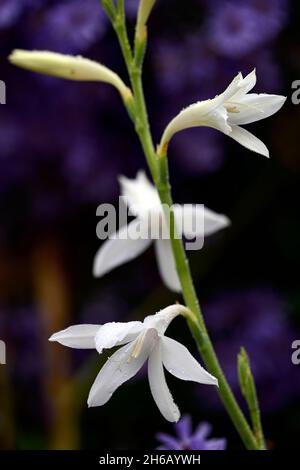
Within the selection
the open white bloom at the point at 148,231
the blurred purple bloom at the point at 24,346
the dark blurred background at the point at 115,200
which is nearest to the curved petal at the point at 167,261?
the open white bloom at the point at 148,231

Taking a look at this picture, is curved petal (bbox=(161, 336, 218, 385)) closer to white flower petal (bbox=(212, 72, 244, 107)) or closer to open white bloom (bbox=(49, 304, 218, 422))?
open white bloom (bbox=(49, 304, 218, 422))

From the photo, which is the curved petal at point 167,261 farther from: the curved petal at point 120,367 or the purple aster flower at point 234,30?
the purple aster flower at point 234,30

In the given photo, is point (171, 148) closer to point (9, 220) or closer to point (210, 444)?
point (9, 220)

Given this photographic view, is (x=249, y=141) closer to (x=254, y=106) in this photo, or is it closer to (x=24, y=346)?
(x=254, y=106)

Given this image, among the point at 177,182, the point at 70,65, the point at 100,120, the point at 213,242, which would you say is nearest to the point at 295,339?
the point at 213,242

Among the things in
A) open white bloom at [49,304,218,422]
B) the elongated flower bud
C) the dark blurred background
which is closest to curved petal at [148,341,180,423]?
open white bloom at [49,304,218,422]

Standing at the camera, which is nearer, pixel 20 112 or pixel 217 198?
pixel 20 112
